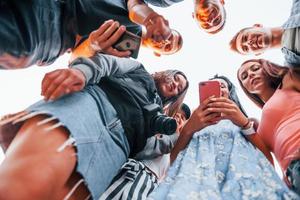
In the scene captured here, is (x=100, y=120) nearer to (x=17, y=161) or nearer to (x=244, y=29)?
(x=17, y=161)

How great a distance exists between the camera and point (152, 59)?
159 centimetres

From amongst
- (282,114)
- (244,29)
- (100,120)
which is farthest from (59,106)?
(244,29)

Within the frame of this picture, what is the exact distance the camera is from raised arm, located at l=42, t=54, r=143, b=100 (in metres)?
0.61

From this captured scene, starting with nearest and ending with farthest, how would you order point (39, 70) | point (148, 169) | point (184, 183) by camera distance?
point (184, 183) < point (148, 169) < point (39, 70)

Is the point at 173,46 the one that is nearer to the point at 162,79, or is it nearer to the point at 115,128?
the point at 162,79

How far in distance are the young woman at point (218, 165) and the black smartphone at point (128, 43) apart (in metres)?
0.31

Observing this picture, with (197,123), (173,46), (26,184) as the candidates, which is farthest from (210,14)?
(26,184)

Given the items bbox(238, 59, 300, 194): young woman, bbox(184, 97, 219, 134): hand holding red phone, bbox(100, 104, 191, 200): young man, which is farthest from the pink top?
bbox(100, 104, 191, 200): young man

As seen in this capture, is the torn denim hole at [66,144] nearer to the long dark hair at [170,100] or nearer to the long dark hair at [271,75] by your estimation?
the long dark hair at [170,100]

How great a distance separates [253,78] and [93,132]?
0.81m

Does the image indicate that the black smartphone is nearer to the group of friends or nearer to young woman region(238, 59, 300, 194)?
the group of friends

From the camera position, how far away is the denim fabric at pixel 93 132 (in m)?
A: 0.59

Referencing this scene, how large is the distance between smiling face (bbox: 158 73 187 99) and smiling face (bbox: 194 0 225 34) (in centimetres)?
38

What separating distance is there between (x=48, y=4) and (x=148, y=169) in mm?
545
